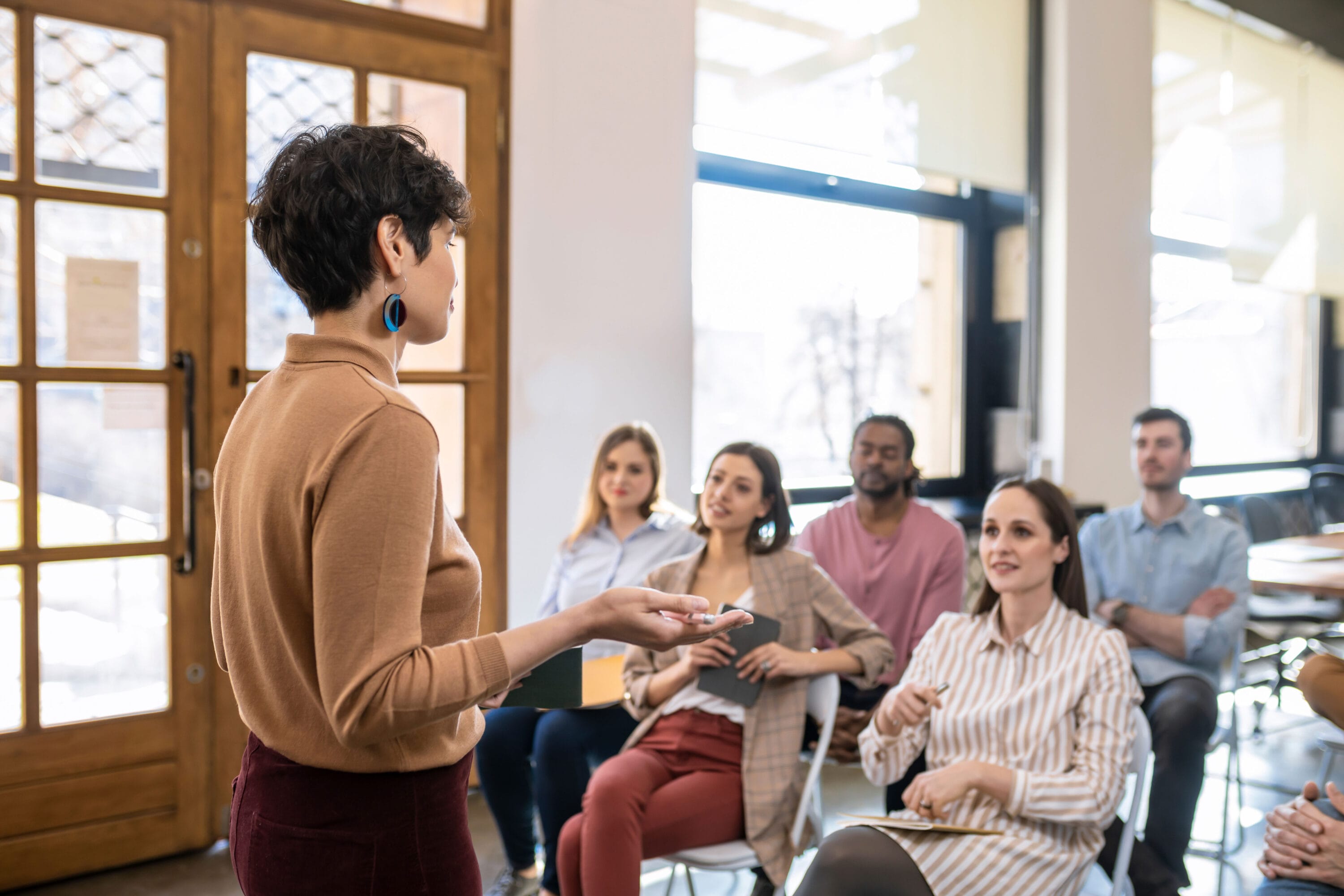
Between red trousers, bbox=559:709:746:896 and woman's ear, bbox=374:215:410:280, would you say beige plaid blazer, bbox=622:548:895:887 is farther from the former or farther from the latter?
woman's ear, bbox=374:215:410:280

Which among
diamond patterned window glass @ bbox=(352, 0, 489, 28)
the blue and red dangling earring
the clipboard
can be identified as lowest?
the clipboard

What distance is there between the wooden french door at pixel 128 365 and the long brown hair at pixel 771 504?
141 centimetres

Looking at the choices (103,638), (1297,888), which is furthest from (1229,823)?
(103,638)

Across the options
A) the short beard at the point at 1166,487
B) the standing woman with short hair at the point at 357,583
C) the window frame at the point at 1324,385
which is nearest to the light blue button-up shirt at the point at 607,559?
the short beard at the point at 1166,487

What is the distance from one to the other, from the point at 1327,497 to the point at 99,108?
6.42 metres

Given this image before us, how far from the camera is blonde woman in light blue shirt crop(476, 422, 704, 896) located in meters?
2.59

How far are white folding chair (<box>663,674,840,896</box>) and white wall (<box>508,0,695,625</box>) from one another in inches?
51.0

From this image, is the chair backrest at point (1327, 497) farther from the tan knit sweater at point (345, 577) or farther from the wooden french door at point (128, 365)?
the tan knit sweater at point (345, 577)

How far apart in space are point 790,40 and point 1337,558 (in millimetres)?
2950

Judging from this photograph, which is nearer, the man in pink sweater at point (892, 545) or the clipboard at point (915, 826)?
the clipboard at point (915, 826)

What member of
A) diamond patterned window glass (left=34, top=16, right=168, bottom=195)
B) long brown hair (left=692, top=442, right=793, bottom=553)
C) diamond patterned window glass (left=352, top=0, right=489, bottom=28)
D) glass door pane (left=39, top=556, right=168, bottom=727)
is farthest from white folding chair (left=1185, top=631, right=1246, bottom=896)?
diamond patterned window glass (left=34, top=16, right=168, bottom=195)

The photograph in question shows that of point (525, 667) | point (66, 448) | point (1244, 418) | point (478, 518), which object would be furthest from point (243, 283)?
point (1244, 418)

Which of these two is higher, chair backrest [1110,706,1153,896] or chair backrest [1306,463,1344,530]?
chair backrest [1306,463,1344,530]

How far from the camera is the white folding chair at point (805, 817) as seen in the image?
7.14 feet
